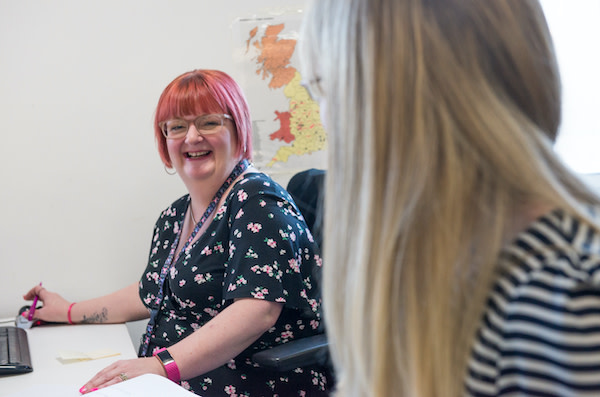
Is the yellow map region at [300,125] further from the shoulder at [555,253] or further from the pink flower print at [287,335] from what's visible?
the shoulder at [555,253]

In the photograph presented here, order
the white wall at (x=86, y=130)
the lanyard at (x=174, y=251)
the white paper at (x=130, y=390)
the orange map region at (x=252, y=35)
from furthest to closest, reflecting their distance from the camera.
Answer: the orange map region at (x=252, y=35)
the white wall at (x=86, y=130)
the lanyard at (x=174, y=251)
the white paper at (x=130, y=390)

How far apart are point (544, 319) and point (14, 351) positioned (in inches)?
53.9

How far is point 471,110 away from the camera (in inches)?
23.2

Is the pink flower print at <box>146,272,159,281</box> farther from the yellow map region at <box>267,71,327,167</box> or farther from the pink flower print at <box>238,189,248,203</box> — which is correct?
the yellow map region at <box>267,71,327,167</box>

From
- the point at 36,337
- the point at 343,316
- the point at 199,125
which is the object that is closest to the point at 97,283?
the point at 36,337

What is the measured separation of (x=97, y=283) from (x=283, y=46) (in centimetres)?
103

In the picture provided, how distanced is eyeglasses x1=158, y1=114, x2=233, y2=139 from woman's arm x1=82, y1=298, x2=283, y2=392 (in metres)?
0.51

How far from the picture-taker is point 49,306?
6.23 feet

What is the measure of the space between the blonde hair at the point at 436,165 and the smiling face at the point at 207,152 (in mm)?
1101

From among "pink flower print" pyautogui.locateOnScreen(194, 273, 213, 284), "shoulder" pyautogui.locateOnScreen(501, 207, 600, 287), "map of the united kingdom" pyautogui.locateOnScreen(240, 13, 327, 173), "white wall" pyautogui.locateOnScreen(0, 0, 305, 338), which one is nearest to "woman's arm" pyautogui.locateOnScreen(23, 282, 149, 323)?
"white wall" pyautogui.locateOnScreen(0, 0, 305, 338)

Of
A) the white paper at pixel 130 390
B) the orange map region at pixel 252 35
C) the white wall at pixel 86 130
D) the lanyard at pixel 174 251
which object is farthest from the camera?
the orange map region at pixel 252 35

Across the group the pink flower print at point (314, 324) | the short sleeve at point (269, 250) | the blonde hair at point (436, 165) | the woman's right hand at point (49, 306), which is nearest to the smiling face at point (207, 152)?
the short sleeve at point (269, 250)

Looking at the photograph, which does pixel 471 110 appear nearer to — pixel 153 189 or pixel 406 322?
pixel 406 322

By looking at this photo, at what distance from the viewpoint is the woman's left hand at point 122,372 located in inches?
50.0
